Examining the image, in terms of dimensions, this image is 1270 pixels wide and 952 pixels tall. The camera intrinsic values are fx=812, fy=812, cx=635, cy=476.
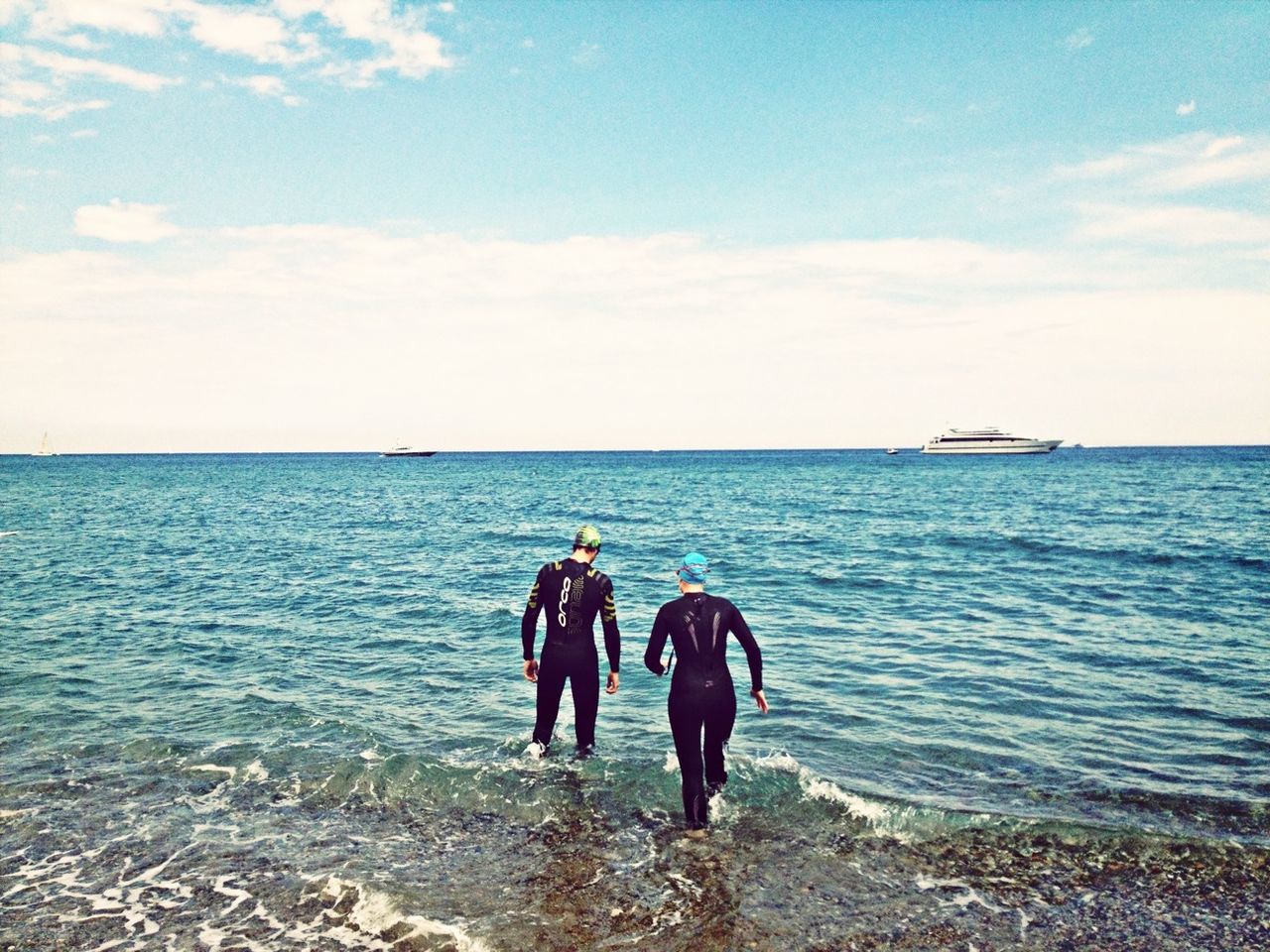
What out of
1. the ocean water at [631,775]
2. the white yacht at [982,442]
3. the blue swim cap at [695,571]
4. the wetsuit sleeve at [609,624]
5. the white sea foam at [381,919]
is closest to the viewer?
the white sea foam at [381,919]

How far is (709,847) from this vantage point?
712 cm

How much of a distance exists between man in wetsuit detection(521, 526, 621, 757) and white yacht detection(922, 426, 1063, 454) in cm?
16605

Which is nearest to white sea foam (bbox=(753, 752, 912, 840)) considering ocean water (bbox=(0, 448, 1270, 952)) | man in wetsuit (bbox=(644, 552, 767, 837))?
ocean water (bbox=(0, 448, 1270, 952))

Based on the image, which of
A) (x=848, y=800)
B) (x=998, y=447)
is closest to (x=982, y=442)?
(x=998, y=447)

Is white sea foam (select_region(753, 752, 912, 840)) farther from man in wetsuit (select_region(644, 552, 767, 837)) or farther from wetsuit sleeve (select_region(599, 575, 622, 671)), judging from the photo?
wetsuit sleeve (select_region(599, 575, 622, 671))

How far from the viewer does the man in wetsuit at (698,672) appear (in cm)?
735

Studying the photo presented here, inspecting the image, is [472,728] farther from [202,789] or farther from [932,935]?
[932,935]

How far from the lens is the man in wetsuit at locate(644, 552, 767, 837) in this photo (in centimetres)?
735

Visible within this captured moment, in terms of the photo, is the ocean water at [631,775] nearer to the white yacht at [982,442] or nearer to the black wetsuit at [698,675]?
the black wetsuit at [698,675]

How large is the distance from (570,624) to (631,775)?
6.04ft

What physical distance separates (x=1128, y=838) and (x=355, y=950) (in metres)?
6.59

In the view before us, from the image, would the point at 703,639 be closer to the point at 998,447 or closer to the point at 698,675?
the point at 698,675

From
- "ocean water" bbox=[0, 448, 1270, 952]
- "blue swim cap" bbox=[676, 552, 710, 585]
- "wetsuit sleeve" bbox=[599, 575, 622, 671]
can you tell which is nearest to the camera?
"ocean water" bbox=[0, 448, 1270, 952]

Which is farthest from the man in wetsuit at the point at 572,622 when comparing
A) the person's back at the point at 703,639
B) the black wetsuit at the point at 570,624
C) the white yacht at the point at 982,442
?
the white yacht at the point at 982,442
